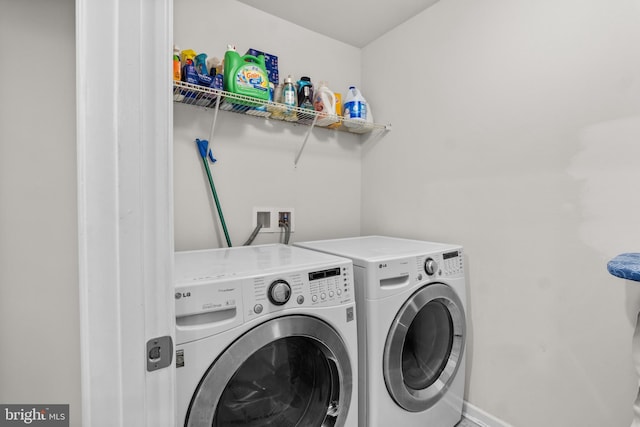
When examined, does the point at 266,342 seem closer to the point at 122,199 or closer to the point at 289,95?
the point at 122,199

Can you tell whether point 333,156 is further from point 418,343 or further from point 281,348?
point 281,348

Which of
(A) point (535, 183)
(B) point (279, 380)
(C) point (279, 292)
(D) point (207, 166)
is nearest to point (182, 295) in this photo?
(C) point (279, 292)

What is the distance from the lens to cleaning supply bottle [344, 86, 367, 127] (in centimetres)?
196

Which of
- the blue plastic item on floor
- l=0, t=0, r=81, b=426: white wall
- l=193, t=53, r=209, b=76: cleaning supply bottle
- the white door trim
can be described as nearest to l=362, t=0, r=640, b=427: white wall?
the blue plastic item on floor

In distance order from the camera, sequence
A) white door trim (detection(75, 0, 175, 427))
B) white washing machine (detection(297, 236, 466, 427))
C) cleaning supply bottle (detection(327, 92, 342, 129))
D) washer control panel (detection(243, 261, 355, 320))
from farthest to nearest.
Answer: cleaning supply bottle (detection(327, 92, 342, 129)) → white washing machine (detection(297, 236, 466, 427)) → washer control panel (detection(243, 261, 355, 320)) → white door trim (detection(75, 0, 175, 427))

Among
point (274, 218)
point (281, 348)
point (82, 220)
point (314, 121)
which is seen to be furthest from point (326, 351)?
point (314, 121)

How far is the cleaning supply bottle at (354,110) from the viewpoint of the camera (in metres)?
1.96

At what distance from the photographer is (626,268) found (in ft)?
2.82

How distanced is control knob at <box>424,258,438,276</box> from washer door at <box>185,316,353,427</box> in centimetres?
52

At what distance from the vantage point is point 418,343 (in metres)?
1.50

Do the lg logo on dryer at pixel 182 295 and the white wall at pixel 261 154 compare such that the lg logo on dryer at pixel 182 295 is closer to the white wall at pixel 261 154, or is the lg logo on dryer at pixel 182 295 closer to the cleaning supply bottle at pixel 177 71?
the white wall at pixel 261 154

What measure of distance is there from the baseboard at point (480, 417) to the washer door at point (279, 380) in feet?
2.93

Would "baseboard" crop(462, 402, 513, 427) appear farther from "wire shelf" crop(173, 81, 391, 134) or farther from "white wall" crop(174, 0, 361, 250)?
"wire shelf" crop(173, 81, 391, 134)

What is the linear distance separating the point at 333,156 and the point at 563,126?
4.15ft
